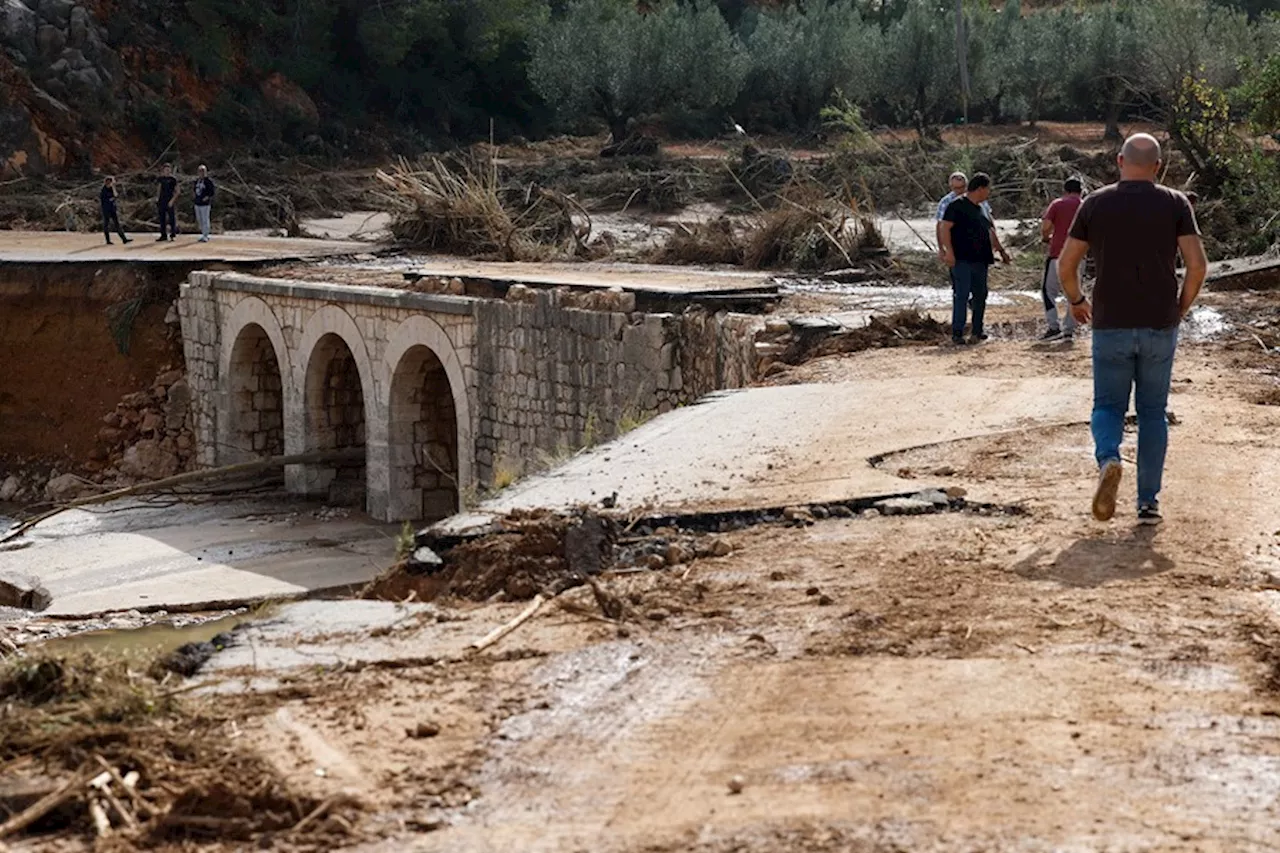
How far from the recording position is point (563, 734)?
4.98 m

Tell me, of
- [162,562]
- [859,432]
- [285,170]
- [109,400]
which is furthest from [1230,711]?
[285,170]

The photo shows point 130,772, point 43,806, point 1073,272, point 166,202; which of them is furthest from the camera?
point 166,202

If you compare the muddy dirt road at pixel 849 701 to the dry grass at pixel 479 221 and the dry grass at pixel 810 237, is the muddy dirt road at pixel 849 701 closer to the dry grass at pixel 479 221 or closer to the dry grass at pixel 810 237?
the dry grass at pixel 810 237

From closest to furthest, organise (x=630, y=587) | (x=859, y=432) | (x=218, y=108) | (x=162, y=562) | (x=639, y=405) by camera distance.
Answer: (x=630, y=587)
(x=859, y=432)
(x=639, y=405)
(x=162, y=562)
(x=218, y=108)

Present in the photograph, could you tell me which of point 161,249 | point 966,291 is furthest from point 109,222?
point 966,291

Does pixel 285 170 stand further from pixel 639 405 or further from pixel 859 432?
pixel 859 432

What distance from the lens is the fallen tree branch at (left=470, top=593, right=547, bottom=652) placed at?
5875mm

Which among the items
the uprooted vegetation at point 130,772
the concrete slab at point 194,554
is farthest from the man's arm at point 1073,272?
the concrete slab at point 194,554

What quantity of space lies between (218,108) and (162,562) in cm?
2543

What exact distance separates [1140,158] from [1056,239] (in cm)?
611

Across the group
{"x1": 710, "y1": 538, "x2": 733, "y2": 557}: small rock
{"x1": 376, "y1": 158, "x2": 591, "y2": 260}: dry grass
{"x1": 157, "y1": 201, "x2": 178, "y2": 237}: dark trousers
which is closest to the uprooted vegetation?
{"x1": 710, "y1": 538, "x2": 733, "y2": 557}: small rock

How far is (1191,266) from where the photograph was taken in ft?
24.6

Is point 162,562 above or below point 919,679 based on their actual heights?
below

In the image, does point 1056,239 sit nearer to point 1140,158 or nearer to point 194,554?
point 1140,158
